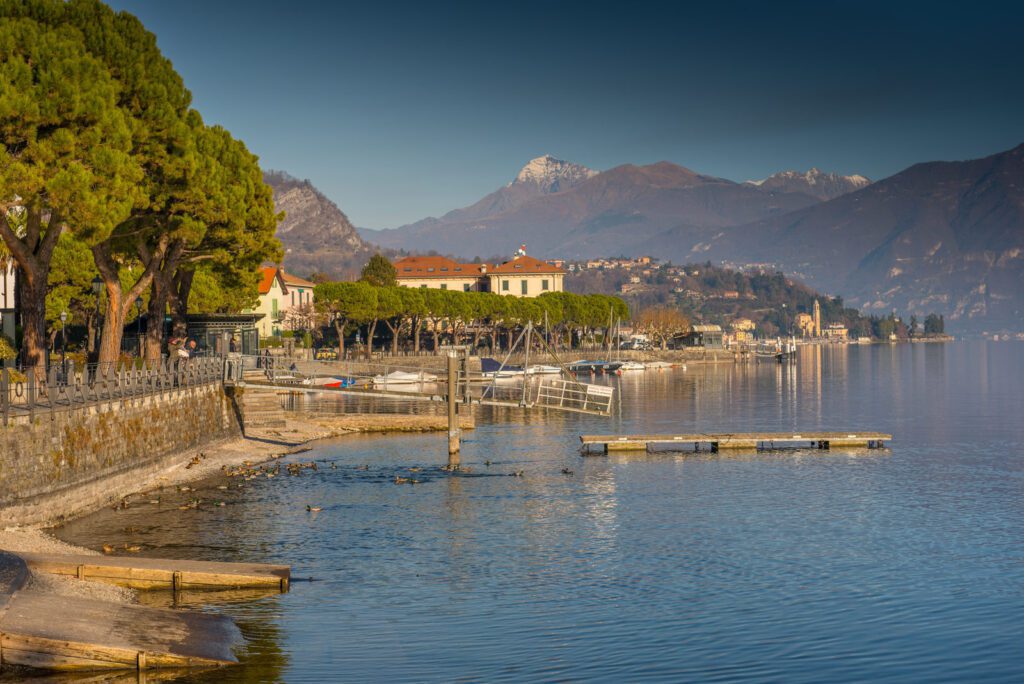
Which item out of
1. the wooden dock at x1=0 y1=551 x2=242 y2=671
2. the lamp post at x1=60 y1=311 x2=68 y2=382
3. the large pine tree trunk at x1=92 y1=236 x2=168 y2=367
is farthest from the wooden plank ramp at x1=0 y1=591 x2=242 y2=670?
the large pine tree trunk at x1=92 y1=236 x2=168 y2=367

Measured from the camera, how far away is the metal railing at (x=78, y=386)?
107 ft

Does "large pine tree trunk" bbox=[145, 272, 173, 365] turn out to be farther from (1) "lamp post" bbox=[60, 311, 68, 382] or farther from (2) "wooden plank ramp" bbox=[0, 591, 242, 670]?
(2) "wooden plank ramp" bbox=[0, 591, 242, 670]

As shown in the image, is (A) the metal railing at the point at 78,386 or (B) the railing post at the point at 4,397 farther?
(A) the metal railing at the point at 78,386

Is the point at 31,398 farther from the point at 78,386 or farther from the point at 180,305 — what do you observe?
the point at 180,305

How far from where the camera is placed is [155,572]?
2622 cm

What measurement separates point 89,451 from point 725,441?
115ft

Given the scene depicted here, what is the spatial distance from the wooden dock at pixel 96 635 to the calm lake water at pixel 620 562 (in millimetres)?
707

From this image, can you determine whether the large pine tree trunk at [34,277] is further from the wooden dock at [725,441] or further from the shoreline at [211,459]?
the wooden dock at [725,441]

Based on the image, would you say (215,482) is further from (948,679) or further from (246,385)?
(948,679)

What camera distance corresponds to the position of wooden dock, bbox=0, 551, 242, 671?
1984 centimetres

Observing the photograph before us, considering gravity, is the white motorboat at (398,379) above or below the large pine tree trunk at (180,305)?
below

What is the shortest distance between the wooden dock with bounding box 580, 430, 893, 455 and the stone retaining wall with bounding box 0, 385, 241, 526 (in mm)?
21178

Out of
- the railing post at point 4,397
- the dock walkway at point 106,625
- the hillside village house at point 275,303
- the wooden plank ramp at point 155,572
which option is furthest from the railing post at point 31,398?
the hillside village house at point 275,303

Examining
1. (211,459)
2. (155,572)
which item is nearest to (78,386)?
(155,572)
